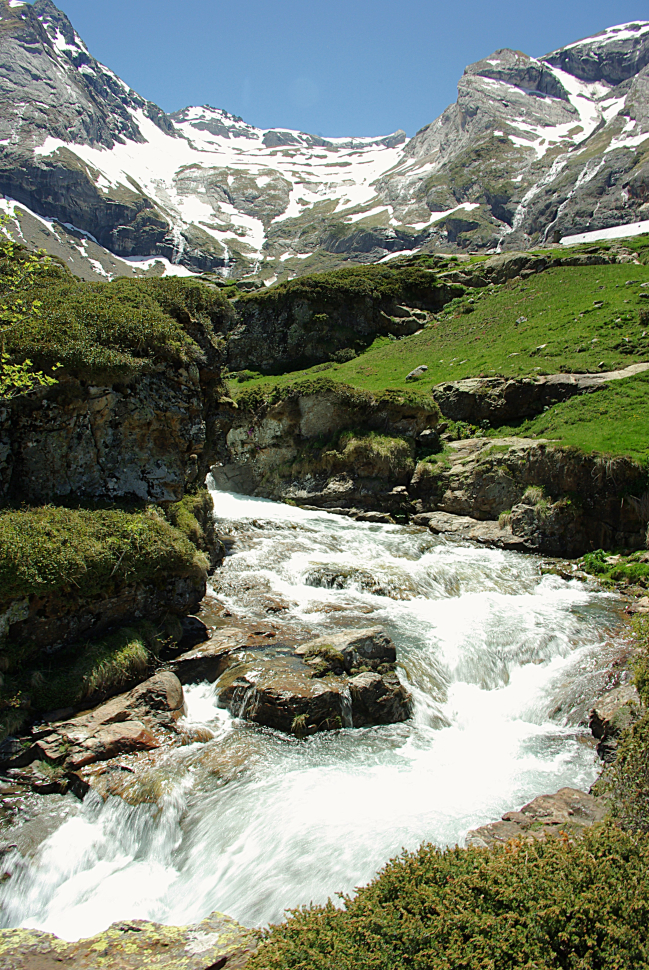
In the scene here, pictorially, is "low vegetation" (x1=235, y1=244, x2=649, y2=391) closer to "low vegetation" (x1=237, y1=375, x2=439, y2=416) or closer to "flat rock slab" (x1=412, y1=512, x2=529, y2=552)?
"low vegetation" (x1=237, y1=375, x2=439, y2=416)

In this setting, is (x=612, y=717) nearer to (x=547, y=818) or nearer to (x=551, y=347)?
(x=547, y=818)

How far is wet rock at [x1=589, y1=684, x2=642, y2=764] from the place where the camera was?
8906 millimetres

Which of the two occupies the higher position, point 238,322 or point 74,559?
point 238,322

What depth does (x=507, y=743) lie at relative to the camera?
10.2 m

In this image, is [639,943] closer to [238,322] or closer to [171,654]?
[171,654]

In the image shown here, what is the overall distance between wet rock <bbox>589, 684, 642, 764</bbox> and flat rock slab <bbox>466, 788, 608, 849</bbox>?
1.42m

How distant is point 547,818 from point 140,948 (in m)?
5.24

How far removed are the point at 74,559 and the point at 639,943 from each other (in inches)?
398

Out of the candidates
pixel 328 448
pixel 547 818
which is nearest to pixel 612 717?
pixel 547 818

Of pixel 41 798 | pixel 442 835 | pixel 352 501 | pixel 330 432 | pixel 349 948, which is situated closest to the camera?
pixel 349 948

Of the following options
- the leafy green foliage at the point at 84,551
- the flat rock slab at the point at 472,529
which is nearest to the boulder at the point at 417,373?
the flat rock slab at the point at 472,529

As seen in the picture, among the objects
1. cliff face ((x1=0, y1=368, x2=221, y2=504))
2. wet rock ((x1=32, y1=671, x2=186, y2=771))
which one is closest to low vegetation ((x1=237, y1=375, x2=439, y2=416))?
cliff face ((x1=0, y1=368, x2=221, y2=504))

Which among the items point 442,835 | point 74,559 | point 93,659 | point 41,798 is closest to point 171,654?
point 93,659

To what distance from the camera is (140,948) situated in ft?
18.3
